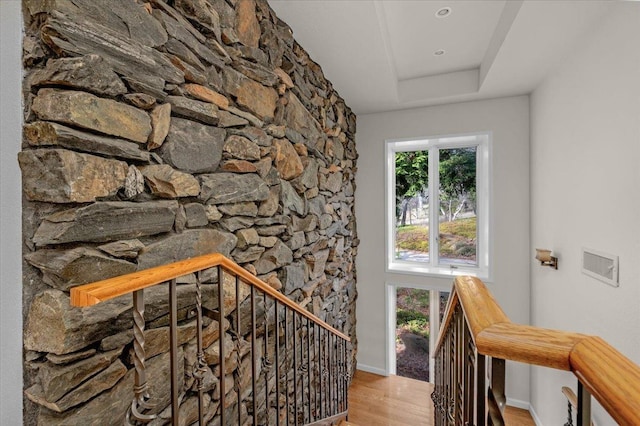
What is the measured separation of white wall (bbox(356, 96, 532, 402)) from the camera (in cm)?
340

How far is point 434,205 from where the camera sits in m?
4.04

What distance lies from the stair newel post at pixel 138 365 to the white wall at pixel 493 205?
3.58 meters

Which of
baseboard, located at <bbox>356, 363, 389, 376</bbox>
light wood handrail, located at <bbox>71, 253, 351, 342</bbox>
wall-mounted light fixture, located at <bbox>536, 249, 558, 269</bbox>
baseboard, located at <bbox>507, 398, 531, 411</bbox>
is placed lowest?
baseboard, located at <bbox>507, 398, 531, 411</bbox>

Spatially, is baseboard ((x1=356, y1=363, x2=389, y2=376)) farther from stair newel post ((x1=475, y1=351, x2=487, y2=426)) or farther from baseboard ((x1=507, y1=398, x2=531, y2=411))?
stair newel post ((x1=475, y1=351, x2=487, y2=426))

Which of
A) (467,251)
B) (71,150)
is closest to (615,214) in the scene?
(467,251)

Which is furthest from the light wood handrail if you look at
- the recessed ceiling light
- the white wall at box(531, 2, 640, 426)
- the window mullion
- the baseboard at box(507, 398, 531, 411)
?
the baseboard at box(507, 398, 531, 411)

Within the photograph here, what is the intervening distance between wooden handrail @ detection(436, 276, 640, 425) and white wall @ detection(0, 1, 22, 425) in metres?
1.20

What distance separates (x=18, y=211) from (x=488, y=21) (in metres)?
3.27

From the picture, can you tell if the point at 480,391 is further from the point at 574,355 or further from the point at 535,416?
the point at 535,416

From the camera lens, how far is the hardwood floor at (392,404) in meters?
3.09

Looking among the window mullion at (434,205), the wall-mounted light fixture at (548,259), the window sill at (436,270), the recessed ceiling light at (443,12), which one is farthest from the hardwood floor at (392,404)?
the recessed ceiling light at (443,12)

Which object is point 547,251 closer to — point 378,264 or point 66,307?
point 378,264

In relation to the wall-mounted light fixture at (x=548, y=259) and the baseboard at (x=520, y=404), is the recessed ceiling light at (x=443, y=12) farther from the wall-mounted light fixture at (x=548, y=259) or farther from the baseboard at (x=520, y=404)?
the baseboard at (x=520, y=404)

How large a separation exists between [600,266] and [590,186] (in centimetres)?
60
